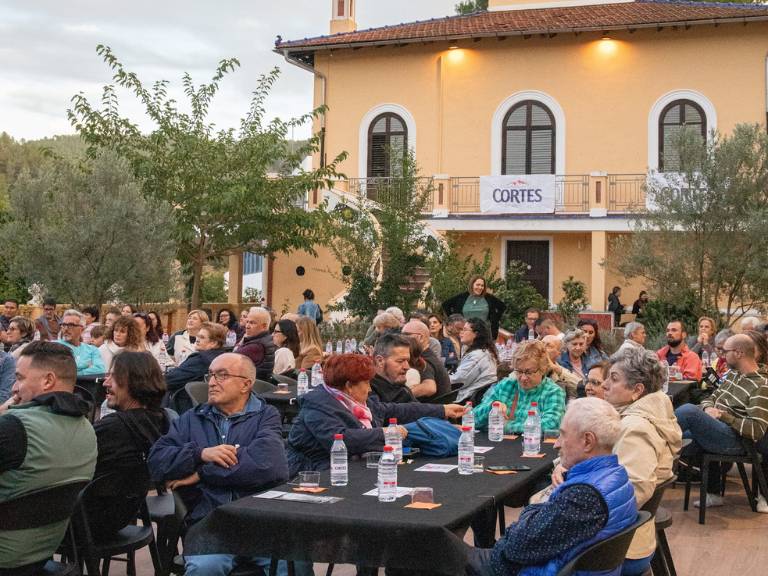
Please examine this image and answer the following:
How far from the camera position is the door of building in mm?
25062

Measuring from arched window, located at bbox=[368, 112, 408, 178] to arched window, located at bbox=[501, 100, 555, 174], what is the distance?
2629mm

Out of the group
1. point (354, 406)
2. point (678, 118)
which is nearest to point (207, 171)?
point (678, 118)

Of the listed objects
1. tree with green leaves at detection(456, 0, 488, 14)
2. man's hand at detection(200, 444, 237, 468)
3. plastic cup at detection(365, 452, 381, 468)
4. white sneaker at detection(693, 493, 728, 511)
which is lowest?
white sneaker at detection(693, 493, 728, 511)

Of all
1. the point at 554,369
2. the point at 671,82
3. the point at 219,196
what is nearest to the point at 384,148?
the point at 219,196

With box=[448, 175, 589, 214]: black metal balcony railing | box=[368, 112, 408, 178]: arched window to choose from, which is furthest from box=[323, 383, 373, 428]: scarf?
box=[368, 112, 408, 178]: arched window

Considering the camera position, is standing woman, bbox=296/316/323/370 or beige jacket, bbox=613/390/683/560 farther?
standing woman, bbox=296/316/323/370

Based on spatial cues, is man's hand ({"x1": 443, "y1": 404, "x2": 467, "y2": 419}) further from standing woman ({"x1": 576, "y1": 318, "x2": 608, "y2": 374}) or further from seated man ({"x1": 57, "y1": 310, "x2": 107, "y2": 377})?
seated man ({"x1": 57, "y1": 310, "x2": 107, "y2": 377})

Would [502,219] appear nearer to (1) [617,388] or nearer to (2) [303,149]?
(2) [303,149]

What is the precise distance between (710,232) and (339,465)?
44.4 ft

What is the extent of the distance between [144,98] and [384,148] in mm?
6260

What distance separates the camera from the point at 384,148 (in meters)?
25.5

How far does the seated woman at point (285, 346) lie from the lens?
10.4 metres

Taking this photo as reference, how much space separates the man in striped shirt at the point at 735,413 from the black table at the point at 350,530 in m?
3.80

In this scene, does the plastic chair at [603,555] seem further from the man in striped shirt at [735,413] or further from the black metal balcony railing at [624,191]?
the black metal balcony railing at [624,191]
